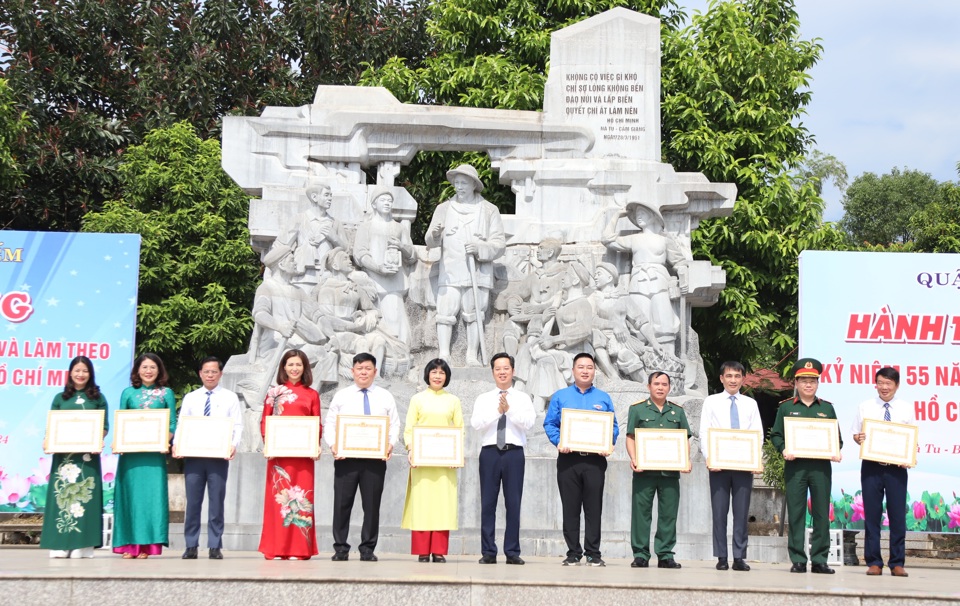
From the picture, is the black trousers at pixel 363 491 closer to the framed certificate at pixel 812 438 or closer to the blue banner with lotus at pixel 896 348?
the framed certificate at pixel 812 438

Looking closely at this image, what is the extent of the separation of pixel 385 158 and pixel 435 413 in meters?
6.63

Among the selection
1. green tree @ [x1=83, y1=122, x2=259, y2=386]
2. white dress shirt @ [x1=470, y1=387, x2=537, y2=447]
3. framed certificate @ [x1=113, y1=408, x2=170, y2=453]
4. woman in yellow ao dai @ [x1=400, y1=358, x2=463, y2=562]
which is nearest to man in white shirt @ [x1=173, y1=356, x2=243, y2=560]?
framed certificate @ [x1=113, y1=408, x2=170, y2=453]

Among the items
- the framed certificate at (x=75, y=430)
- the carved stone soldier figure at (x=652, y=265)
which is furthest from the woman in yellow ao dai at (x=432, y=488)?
the carved stone soldier figure at (x=652, y=265)

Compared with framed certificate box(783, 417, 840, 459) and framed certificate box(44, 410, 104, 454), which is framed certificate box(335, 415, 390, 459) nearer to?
framed certificate box(44, 410, 104, 454)

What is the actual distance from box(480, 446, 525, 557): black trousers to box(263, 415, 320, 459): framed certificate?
153 cm

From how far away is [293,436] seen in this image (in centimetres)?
1113

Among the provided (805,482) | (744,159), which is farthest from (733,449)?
(744,159)

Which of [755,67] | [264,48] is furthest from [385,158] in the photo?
[264,48]

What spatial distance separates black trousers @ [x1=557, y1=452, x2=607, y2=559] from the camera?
11227mm

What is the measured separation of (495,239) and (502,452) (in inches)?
208

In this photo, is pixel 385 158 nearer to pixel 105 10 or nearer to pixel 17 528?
pixel 17 528

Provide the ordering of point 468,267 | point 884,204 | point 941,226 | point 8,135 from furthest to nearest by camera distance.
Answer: point 884,204
point 941,226
point 8,135
point 468,267

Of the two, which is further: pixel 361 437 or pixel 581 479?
pixel 581 479

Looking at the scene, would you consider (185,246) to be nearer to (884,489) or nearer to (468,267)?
(468,267)
